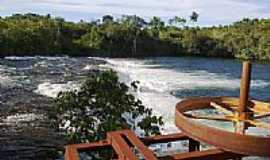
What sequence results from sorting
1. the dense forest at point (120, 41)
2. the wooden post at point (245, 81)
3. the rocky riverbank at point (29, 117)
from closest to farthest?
1. the wooden post at point (245, 81)
2. the rocky riverbank at point (29, 117)
3. the dense forest at point (120, 41)

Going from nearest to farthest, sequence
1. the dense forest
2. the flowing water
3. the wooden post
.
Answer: the wooden post → the flowing water → the dense forest

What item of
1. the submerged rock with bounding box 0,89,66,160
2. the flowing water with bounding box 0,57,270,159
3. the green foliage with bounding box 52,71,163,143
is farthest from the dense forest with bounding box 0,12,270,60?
the green foliage with bounding box 52,71,163,143

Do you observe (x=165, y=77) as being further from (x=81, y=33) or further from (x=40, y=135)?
(x=81, y=33)

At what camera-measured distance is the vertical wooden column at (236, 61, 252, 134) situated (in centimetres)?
315

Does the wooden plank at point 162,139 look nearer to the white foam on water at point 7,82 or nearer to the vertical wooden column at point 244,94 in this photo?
the vertical wooden column at point 244,94

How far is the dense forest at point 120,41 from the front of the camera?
5538 centimetres

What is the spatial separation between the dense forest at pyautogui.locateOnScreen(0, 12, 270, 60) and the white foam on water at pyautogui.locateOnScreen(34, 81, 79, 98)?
91.3 ft

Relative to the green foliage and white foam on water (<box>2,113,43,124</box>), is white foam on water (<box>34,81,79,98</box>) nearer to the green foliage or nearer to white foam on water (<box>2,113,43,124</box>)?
white foam on water (<box>2,113,43,124</box>)

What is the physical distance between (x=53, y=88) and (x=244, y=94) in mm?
21185

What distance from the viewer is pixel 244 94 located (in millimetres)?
3172

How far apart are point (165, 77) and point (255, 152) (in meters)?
31.1

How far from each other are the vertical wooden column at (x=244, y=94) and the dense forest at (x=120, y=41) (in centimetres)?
5006

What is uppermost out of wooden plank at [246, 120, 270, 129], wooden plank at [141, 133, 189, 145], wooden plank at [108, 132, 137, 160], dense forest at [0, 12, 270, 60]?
wooden plank at [246, 120, 270, 129]

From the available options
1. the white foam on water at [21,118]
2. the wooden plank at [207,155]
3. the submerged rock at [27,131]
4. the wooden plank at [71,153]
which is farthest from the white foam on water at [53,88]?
the wooden plank at [207,155]
